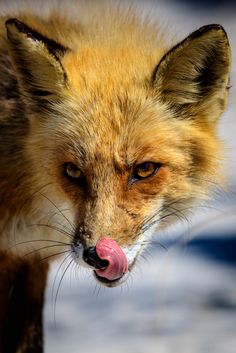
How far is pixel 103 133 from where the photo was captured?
289 centimetres

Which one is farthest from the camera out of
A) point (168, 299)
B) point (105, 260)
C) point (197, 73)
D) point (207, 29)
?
point (168, 299)

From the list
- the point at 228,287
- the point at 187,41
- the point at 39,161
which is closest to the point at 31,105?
the point at 39,161

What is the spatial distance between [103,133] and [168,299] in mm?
1786

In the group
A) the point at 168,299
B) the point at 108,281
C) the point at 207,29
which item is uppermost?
the point at 207,29

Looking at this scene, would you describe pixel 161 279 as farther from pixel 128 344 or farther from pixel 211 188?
pixel 211 188

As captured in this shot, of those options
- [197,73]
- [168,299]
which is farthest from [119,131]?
[168,299]

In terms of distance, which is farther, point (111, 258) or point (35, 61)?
point (35, 61)

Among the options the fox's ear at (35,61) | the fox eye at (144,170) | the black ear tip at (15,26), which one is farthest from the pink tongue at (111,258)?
the black ear tip at (15,26)

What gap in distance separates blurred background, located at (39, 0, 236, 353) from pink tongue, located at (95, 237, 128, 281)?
93 cm

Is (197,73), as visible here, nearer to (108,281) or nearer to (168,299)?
(108,281)

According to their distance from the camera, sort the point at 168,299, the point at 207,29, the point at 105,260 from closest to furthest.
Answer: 1. the point at 105,260
2. the point at 207,29
3. the point at 168,299

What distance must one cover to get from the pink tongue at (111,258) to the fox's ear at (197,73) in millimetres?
623

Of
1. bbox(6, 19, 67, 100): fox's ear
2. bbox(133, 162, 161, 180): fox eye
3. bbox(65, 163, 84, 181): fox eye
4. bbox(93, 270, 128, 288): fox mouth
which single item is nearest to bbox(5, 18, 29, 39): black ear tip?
bbox(6, 19, 67, 100): fox's ear

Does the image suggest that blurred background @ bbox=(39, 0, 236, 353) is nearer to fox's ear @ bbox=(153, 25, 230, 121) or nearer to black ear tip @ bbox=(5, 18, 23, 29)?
fox's ear @ bbox=(153, 25, 230, 121)
